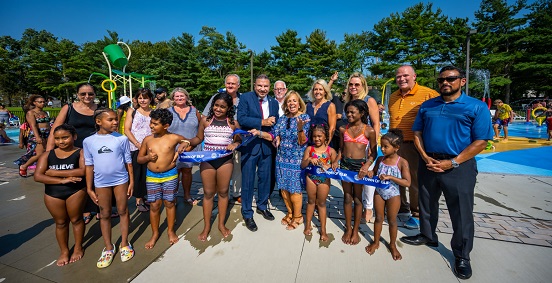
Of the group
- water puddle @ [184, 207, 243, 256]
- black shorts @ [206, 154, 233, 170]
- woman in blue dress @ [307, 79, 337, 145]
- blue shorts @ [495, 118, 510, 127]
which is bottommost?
water puddle @ [184, 207, 243, 256]

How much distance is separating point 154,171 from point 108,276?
3.69ft

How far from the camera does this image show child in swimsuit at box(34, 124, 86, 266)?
2.50 metres

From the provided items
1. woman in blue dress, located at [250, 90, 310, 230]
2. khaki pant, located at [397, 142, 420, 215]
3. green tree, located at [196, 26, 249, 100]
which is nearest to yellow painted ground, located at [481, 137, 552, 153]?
khaki pant, located at [397, 142, 420, 215]

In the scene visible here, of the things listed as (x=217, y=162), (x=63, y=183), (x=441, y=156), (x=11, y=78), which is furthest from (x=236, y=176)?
(x=11, y=78)

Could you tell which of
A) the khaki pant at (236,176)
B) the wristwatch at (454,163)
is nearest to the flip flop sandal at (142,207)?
the khaki pant at (236,176)

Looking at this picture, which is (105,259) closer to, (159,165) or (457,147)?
(159,165)

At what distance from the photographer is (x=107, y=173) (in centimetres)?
264

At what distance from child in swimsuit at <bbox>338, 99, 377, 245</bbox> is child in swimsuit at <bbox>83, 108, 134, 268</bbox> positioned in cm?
263

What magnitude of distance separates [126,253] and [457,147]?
380 centimetres

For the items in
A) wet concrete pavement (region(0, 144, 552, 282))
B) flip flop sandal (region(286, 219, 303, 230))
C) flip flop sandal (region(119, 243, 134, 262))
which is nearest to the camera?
wet concrete pavement (region(0, 144, 552, 282))

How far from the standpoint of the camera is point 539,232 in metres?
3.26

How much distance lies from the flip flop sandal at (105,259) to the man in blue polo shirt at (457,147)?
3.64 m

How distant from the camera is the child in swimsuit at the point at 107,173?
2.63m

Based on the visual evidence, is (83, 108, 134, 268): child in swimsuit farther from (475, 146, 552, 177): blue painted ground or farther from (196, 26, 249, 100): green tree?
(196, 26, 249, 100): green tree
